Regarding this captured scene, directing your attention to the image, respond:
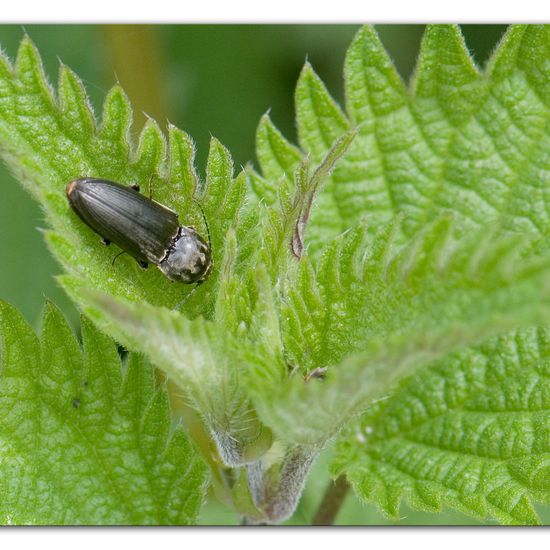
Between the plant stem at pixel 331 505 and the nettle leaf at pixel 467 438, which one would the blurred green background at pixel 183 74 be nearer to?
the plant stem at pixel 331 505

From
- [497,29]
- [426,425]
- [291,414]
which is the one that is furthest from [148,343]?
[497,29]

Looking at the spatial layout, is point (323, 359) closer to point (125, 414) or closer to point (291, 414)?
point (291, 414)

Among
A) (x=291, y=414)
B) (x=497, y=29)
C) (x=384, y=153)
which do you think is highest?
(x=497, y=29)

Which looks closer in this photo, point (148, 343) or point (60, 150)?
point (148, 343)

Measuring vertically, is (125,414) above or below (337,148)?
below

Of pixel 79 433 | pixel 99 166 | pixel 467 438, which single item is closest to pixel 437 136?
pixel 467 438

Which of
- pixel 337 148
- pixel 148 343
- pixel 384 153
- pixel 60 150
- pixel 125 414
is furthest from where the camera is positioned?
pixel 384 153

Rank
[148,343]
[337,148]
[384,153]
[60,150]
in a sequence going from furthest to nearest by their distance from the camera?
[384,153], [60,150], [337,148], [148,343]

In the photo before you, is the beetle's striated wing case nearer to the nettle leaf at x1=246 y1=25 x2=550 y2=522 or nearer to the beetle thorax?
the beetle thorax
